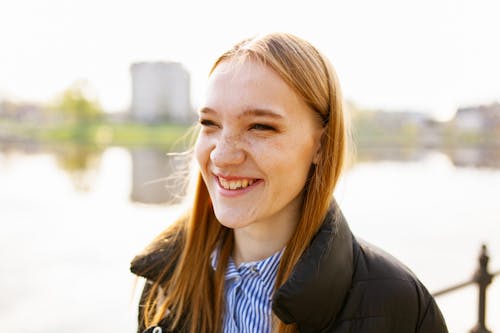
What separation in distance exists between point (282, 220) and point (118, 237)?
350 inches

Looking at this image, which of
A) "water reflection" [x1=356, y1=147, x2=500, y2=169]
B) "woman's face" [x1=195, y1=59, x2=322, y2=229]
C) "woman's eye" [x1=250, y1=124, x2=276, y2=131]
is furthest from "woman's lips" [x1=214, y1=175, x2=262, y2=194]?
"water reflection" [x1=356, y1=147, x2=500, y2=169]

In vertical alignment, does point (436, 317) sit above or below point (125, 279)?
above

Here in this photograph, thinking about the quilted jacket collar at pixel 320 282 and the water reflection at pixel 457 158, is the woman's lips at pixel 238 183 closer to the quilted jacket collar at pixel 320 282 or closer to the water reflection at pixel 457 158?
the quilted jacket collar at pixel 320 282

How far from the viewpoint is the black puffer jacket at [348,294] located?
1398 mm

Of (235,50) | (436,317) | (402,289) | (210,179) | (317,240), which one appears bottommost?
(436,317)

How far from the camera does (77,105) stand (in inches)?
2490

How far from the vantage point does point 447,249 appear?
9117 millimetres

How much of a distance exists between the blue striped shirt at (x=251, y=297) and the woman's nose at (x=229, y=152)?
42 cm

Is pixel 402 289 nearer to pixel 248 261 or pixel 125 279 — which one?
pixel 248 261

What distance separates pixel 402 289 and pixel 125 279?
6.49 meters

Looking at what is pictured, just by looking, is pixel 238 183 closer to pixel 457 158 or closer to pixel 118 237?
pixel 118 237

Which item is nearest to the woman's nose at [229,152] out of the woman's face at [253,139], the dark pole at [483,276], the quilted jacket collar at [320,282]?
the woman's face at [253,139]

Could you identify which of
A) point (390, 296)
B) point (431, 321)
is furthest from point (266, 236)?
point (431, 321)

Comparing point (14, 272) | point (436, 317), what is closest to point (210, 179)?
point (436, 317)
